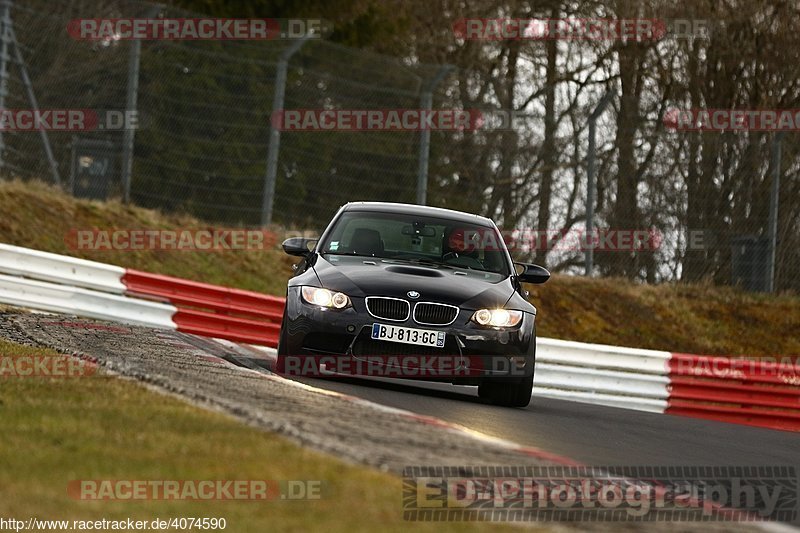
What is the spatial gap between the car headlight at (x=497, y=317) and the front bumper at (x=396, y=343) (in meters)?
0.04

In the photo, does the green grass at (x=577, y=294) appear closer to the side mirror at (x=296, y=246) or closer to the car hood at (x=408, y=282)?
the side mirror at (x=296, y=246)

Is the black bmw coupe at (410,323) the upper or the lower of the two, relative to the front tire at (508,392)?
upper

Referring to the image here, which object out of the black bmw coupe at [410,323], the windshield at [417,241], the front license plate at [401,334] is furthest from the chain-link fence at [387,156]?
the front license plate at [401,334]

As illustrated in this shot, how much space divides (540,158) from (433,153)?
5.33 ft

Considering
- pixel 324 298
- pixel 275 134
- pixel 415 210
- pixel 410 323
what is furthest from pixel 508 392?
pixel 275 134

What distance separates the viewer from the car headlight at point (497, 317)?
11.0 meters

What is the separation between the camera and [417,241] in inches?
483

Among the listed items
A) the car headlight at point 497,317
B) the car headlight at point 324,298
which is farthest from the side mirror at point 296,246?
the car headlight at point 497,317

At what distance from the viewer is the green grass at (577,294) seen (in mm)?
18953

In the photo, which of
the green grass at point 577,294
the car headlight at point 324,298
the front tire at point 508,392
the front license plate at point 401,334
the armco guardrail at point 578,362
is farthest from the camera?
the green grass at point 577,294

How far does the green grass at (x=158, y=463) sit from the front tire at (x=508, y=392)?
13.1ft

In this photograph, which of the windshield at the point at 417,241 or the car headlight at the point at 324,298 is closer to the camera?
the car headlight at the point at 324,298

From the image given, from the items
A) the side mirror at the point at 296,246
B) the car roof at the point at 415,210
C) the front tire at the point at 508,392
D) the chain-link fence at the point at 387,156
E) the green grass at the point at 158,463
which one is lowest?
the front tire at the point at 508,392

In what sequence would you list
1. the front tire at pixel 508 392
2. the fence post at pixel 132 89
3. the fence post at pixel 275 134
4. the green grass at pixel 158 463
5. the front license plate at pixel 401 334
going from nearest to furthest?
the green grass at pixel 158 463
the front license plate at pixel 401 334
the front tire at pixel 508 392
the fence post at pixel 132 89
the fence post at pixel 275 134
